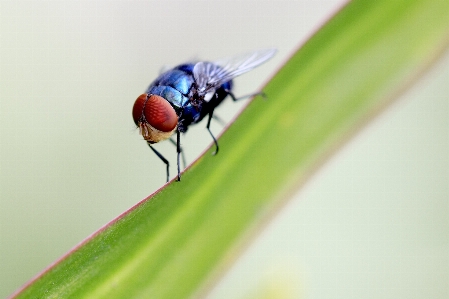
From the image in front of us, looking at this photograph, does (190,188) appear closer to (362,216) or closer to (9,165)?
(362,216)

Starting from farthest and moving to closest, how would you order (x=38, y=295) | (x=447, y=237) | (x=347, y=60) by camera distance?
(x=447, y=237) < (x=347, y=60) < (x=38, y=295)

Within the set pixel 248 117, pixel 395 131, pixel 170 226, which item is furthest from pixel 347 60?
pixel 395 131

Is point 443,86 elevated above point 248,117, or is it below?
below

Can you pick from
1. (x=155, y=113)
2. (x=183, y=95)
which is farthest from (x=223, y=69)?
(x=155, y=113)

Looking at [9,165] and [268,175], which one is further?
[9,165]

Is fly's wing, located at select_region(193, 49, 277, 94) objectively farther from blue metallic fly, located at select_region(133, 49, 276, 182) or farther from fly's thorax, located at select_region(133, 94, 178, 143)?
fly's thorax, located at select_region(133, 94, 178, 143)

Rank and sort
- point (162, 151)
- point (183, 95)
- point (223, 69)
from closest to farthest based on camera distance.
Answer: point (183, 95) → point (223, 69) → point (162, 151)

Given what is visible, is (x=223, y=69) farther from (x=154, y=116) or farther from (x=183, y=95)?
(x=154, y=116)
